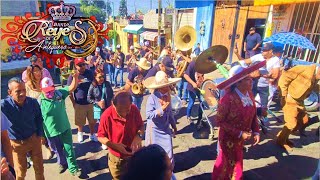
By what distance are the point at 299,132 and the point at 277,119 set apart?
0.78 metres

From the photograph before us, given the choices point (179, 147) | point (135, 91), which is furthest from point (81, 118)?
point (179, 147)

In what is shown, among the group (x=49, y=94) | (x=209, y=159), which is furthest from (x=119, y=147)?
(x=209, y=159)

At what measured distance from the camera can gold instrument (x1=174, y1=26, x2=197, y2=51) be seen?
7.84m

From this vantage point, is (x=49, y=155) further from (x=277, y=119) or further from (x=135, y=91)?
(x=277, y=119)

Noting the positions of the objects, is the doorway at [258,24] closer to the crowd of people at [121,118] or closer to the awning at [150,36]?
the crowd of people at [121,118]

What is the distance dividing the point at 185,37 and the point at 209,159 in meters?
4.63

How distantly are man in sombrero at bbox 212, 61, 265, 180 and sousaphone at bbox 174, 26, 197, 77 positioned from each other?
14.3ft

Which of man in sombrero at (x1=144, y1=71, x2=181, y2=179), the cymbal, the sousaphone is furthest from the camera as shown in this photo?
the sousaphone

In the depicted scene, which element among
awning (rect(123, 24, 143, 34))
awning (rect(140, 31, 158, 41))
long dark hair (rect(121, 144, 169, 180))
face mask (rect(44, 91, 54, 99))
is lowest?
awning (rect(140, 31, 158, 41))

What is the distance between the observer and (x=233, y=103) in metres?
3.16

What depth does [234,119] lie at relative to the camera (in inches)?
127

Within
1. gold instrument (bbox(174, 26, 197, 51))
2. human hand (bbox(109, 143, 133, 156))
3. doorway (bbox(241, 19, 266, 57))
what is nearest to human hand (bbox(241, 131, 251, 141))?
human hand (bbox(109, 143, 133, 156))

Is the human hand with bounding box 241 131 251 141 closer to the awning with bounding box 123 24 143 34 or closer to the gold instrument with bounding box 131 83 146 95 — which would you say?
the gold instrument with bounding box 131 83 146 95

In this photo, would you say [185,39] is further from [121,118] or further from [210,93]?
[121,118]
